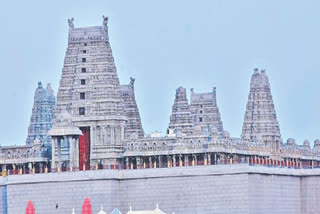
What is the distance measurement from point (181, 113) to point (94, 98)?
73.9 ft

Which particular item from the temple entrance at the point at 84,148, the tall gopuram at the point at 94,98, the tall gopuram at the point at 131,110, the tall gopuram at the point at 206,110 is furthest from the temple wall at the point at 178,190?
the tall gopuram at the point at 206,110

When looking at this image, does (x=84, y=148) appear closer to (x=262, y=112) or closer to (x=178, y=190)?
(x=178, y=190)

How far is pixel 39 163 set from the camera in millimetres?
151125

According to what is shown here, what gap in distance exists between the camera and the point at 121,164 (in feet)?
490

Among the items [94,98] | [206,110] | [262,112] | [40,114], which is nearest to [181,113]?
[206,110]

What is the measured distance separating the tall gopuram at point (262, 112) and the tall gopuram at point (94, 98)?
2912 centimetres

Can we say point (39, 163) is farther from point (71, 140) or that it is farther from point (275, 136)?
point (275, 136)

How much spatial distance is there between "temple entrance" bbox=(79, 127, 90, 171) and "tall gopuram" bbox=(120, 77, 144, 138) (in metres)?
11.2

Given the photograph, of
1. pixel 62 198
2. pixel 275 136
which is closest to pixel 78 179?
pixel 62 198

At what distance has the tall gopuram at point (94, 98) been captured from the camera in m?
149

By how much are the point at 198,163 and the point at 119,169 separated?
23.8 feet

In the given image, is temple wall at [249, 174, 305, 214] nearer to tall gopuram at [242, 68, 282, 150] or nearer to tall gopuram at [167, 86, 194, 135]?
tall gopuram at [167, 86, 194, 135]

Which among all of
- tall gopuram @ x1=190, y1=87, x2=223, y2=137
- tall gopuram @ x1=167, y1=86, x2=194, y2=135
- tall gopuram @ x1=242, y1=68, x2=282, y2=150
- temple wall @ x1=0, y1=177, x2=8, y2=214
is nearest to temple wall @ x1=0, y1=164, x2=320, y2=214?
temple wall @ x1=0, y1=177, x2=8, y2=214

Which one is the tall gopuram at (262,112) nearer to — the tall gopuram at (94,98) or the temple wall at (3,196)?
the tall gopuram at (94,98)
